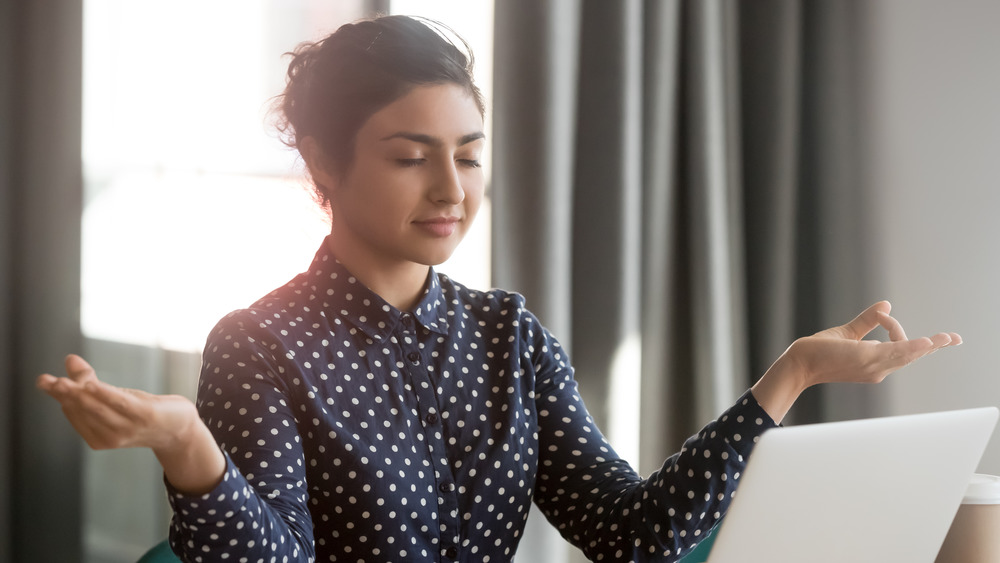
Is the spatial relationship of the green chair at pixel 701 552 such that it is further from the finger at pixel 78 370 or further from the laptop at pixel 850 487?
the finger at pixel 78 370

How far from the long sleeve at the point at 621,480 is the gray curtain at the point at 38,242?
0.86m

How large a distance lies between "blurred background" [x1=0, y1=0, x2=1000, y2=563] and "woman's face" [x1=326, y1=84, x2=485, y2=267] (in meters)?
0.36

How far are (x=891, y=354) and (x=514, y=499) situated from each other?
0.49m

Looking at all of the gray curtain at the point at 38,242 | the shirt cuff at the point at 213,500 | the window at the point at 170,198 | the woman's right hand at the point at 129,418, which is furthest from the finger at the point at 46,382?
the gray curtain at the point at 38,242

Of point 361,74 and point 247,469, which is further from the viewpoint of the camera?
point 361,74

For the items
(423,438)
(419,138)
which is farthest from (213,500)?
(419,138)

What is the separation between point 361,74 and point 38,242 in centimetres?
81

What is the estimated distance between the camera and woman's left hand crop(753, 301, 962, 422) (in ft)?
3.21

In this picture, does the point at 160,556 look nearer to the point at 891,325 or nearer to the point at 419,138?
the point at 419,138

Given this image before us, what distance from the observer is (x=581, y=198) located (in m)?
2.03

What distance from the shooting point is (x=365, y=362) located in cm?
114

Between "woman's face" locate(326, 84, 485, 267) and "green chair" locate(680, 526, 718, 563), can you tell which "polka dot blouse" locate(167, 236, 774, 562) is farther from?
"green chair" locate(680, 526, 718, 563)

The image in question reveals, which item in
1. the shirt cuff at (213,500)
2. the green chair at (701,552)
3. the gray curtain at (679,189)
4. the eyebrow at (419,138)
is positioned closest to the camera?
the shirt cuff at (213,500)

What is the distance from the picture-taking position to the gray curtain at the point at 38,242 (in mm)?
1582
